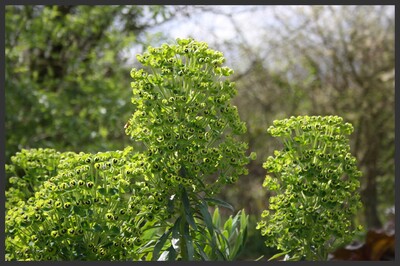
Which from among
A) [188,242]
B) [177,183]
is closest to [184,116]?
[177,183]

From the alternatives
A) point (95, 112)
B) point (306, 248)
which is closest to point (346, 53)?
point (95, 112)

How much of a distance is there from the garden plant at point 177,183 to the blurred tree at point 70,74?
289 centimetres

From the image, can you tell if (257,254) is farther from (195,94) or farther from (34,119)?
(195,94)

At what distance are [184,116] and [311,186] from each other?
63 cm

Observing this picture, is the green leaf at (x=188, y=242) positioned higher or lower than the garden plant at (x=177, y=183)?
lower

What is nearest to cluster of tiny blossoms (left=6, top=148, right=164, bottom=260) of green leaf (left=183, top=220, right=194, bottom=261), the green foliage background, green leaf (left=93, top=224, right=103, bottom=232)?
green leaf (left=93, top=224, right=103, bottom=232)

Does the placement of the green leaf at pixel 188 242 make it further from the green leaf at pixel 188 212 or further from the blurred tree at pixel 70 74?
the blurred tree at pixel 70 74

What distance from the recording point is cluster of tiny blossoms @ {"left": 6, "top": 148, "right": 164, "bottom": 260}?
7.82ft

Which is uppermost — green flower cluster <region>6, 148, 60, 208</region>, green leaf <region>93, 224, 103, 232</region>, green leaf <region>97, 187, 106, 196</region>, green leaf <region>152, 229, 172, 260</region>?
green flower cluster <region>6, 148, 60, 208</region>

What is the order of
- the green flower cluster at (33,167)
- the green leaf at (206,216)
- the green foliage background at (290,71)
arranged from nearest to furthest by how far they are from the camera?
the green leaf at (206,216), the green flower cluster at (33,167), the green foliage background at (290,71)

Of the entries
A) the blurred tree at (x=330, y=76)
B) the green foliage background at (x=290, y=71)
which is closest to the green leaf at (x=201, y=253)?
the green foliage background at (x=290, y=71)

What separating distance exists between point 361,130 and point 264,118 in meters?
1.25

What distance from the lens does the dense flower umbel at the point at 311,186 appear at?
8.62 feet

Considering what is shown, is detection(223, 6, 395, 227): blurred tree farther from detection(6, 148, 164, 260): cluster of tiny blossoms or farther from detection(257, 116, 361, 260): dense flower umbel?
detection(6, 148, 164, 260): cluster of tiny blossoms
